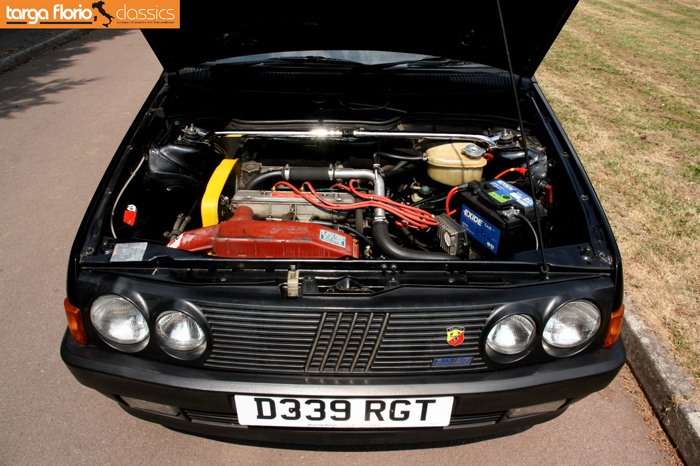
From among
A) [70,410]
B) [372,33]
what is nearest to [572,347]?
[372,33]

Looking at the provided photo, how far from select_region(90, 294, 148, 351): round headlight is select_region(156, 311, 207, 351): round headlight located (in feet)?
0.19

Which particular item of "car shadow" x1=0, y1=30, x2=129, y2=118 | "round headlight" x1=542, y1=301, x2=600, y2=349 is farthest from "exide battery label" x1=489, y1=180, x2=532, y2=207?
"car shadow" x1=0, y1=30, x2=129, y2=118

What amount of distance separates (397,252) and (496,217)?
43 centimetres

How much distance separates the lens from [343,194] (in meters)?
2.19

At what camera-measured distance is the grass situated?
269 centimetres

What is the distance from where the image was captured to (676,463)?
1932 mm

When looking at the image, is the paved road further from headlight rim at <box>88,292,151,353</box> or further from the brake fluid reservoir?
the brake fluid reservoir

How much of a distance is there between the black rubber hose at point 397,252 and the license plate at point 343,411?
526 millimetres

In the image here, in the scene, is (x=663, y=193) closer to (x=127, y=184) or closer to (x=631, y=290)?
(x=631, y=290)

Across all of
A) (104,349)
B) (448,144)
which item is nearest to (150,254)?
(104,349)

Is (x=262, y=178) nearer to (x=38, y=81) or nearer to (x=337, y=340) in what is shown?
(x=337, y=340)

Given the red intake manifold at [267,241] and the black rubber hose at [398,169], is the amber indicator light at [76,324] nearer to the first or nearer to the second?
the red intake manifold at [267,241]

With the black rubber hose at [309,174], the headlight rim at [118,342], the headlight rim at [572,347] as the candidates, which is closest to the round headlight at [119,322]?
the headlight rim at [118,342]

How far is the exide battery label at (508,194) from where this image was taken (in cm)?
198
